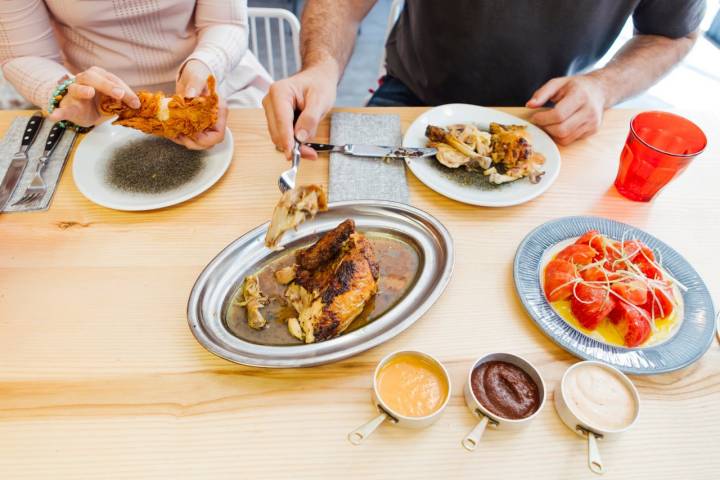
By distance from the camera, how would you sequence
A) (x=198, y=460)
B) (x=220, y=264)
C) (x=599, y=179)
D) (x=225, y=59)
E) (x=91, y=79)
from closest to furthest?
(x=198, y=460) → (x=220, y=264) → (x=91, y=79) → (x=599, y=179) → (x=225, y=59)

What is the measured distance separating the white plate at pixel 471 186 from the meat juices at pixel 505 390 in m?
0.51

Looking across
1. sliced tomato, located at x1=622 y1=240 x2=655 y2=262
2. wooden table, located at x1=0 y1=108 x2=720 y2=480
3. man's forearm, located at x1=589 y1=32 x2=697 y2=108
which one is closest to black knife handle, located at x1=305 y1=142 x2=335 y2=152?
wooden table, located at x1=0 y1=108 x2=720 y2=480

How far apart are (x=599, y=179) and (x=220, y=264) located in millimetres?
1138

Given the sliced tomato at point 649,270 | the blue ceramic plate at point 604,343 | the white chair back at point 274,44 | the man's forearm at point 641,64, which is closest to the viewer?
the blue ceramic plate at point 604,343

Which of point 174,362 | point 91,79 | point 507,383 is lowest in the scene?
point 174,362

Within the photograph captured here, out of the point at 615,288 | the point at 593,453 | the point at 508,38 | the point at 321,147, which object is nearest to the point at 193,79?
the point at 321,147

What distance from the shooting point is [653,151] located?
4.03ft

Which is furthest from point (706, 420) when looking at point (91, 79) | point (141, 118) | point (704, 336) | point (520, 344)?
point (91, 79)

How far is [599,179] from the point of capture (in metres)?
1.42

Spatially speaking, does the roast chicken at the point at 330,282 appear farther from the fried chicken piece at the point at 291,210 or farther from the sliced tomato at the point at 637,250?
the sliced tomato at the point at 637,250

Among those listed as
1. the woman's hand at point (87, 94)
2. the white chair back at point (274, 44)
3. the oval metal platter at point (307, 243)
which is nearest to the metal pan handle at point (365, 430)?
the oval metal platter at point (307, 243)

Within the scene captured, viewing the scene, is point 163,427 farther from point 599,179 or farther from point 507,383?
point 599,179

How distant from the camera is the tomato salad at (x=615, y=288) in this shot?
101 cm

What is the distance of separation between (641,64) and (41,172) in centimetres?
203
